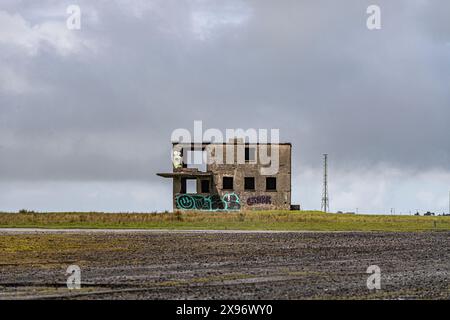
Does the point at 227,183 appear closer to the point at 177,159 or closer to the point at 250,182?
the point at 250,182

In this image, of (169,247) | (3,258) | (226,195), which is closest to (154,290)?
(3,258)

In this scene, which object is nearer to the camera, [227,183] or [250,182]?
[250,182]

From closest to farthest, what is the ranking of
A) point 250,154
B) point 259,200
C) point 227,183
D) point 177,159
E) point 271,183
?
point 259,200, point 227,183, point 271,183, point 250,154, point 177,159

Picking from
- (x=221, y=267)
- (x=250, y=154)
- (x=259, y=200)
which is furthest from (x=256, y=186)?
(x=221, y=267)

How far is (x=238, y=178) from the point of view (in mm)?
70875

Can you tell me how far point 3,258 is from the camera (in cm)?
2256

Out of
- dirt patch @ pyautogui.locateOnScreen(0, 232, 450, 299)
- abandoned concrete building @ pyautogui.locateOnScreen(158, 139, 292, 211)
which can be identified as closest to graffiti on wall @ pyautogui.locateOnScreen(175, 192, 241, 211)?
abandoned concrete building @ pyautogui.locateOnScreen(158, 139, 292, 211)

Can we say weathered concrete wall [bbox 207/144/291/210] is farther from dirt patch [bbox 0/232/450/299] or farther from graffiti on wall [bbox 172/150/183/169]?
dirt patch [bbox 0/232/450/299]

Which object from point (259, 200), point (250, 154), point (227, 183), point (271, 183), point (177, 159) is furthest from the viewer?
point (177, 159)

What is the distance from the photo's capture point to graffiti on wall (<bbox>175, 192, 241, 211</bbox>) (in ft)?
232

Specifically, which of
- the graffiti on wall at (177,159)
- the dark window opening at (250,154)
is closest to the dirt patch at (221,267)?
the dark window opening at (250,154)

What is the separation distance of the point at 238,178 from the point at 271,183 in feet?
9.98

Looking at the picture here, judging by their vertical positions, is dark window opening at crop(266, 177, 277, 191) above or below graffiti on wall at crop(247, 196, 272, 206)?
above
